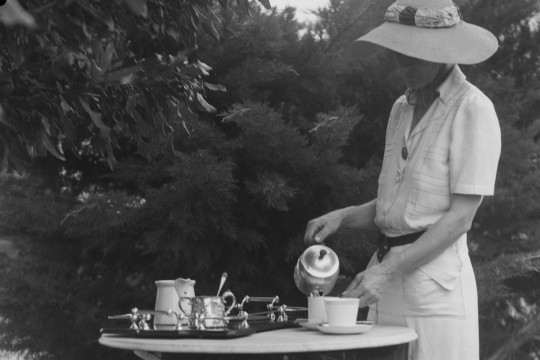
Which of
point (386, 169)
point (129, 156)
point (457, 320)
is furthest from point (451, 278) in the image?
point (129, 156)

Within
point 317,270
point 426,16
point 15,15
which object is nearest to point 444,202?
point 317,270

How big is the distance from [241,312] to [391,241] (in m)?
0.50

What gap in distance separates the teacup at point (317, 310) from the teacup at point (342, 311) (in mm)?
190

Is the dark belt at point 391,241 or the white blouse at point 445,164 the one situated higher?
the white blouse at point 445,164

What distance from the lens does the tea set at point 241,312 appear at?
262 cm

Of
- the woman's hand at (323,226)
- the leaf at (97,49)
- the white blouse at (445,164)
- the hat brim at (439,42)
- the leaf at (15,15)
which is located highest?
the hat brim at (439,42)

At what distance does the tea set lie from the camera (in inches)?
103

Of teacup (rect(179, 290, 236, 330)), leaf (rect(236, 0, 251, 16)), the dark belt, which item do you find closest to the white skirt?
the dark belt

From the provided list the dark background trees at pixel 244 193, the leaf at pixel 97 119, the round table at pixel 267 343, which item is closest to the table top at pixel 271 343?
the round table at pixel 267 343

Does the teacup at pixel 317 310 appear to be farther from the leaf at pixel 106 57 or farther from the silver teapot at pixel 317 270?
the leaf at pixel 106 57

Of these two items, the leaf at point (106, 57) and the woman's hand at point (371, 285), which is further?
the woman's hand at point (371, 285)

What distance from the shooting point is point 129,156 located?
4891mm

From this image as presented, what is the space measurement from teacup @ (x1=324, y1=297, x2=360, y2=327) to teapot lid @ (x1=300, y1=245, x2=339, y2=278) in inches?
13.2

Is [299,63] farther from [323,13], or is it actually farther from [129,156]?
[129,156]
